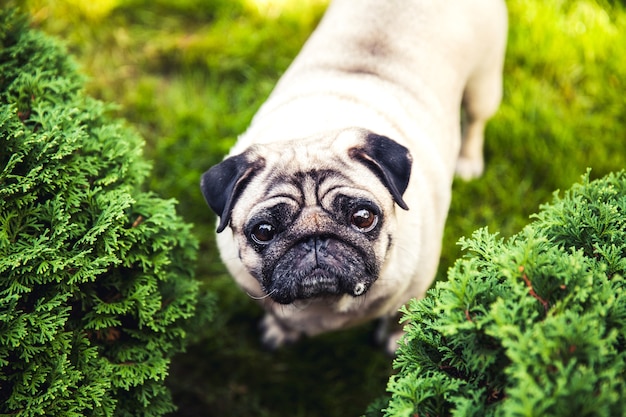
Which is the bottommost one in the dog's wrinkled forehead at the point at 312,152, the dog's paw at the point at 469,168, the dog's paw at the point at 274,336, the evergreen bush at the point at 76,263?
the dog's paw at the point at 274,336

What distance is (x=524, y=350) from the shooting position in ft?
5.72

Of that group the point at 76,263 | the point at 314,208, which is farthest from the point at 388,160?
the point at 76,263

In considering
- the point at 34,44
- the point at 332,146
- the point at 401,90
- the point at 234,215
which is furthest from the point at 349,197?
the point at 34,44

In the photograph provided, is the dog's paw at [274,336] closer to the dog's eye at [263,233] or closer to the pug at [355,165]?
the pug at [355,165]

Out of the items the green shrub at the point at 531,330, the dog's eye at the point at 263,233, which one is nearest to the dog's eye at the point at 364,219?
the dog's eye at the point at 263,233

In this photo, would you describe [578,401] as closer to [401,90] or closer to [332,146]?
→ [332,146]

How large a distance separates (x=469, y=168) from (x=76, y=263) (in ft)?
10.0

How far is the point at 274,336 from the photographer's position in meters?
3.85

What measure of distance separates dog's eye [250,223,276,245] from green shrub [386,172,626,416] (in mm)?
778

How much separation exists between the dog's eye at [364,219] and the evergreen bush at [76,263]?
0.97m

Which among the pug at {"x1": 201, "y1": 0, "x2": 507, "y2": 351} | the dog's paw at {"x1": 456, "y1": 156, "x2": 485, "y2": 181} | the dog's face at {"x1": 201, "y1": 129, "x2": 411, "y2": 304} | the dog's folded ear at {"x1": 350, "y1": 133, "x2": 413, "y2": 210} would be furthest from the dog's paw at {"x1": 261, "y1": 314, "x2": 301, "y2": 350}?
the dog's paw at {"x1": 456, "y1": 156, "x2": 485, "y2": 181}

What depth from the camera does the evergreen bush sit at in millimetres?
2428

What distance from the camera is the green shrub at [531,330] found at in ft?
5.50

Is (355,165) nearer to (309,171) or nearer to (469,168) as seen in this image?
(309,171)
